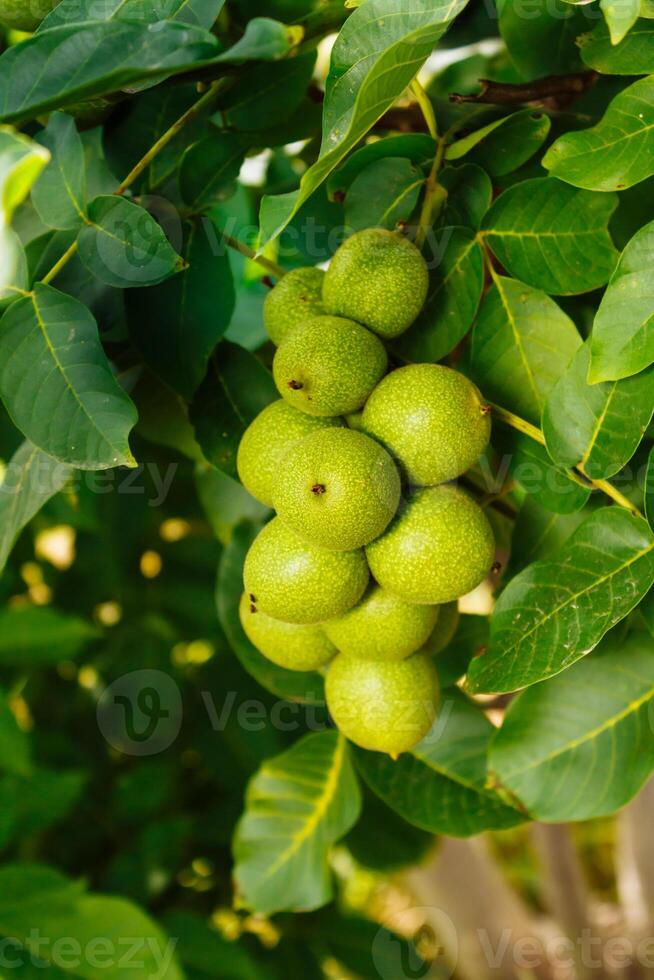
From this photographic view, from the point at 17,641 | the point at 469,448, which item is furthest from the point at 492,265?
the point at 17,641

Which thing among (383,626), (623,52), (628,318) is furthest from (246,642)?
(623,52)

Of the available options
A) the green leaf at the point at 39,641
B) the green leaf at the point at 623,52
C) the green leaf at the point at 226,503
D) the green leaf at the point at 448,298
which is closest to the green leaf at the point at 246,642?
the green leaf at the point at 226,503

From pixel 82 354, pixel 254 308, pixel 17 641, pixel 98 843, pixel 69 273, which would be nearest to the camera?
pixel 82 354

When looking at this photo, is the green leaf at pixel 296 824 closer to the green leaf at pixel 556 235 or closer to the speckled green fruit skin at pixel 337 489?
the speckled green fruit skin at pixel 337 489

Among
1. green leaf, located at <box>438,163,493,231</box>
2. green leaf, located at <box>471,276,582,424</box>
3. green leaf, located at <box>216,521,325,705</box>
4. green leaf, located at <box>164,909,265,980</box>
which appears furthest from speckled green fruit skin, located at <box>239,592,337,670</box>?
green leaf, located at <box>164,909,265,980</box>

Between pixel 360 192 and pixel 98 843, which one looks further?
pixel 98 843

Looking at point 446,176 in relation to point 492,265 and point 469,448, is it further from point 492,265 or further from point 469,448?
point 469,448

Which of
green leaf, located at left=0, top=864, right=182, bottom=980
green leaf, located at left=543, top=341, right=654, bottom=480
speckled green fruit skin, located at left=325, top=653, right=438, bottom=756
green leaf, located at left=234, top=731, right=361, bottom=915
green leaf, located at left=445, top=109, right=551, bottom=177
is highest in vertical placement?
green leaf, located at left=445, top=109, right=551, bottom=177

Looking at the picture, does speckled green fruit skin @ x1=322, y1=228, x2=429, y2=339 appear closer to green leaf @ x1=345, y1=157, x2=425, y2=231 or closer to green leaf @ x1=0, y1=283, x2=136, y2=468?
green leaf @ x1=345, y1=157, x2=425, y2=231
